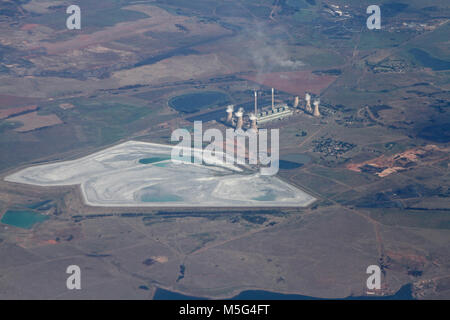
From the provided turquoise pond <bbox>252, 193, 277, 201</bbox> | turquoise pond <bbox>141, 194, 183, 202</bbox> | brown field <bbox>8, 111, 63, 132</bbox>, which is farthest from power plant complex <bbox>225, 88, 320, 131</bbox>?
brown field <bbox>8, 111, 63, 132</bbox>

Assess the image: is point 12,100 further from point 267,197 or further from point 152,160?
point 267,197

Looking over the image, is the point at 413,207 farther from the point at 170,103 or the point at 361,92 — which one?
the point at 170,103

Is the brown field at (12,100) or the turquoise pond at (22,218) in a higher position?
the brown field at (12,100)

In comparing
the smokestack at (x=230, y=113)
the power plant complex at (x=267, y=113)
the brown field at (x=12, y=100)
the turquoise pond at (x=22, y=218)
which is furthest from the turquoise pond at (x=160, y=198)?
the brown field at (x=12, y=100)

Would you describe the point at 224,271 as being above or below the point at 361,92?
below

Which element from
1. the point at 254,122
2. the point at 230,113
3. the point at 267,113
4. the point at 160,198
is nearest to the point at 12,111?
the point at 230,113

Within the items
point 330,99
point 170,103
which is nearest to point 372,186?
point 330,99

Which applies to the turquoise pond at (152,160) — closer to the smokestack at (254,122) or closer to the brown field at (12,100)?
the smokestack at (254,122)
